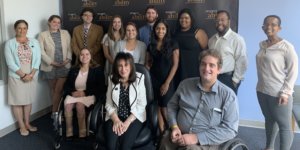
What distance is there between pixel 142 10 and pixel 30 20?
5.03 feet

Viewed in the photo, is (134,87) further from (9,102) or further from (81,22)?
(81,22)

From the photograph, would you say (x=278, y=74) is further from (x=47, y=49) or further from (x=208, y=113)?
(x=47, y=49)

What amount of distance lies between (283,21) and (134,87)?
2144 millimetres

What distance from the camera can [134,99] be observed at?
109 inches

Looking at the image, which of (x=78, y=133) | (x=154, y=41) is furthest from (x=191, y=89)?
(x=78, y=133)

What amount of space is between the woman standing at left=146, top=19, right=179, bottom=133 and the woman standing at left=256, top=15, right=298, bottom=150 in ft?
2.97

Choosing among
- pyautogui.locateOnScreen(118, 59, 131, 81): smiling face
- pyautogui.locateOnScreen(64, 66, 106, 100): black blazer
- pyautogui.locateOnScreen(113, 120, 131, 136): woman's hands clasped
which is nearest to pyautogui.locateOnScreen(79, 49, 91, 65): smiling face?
pyautogui.locateOnScreen(64, 66, 106, 100): black blazer

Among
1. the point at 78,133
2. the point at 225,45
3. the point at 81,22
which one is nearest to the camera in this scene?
the point at 225,45

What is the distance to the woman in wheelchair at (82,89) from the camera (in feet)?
11.0

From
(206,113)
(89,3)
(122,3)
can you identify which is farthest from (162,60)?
(89,3)

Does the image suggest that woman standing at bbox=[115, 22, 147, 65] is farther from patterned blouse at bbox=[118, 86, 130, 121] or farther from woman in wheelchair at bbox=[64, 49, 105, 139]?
patterned blouse at bbox=[118, 86, 130, 121]

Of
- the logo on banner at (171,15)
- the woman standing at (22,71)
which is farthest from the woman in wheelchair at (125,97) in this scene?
the logo on banner at (171,15)

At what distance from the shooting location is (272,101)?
2.81m

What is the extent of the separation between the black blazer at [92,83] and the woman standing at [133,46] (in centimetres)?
40
